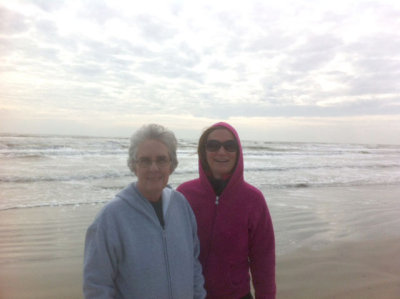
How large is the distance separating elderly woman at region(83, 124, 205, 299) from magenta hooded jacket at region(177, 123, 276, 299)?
0.25 m

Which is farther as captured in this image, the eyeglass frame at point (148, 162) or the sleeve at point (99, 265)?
the eyeglass frame at point (148, 162)

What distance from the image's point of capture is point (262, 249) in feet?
7.89

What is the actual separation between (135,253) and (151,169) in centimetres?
52

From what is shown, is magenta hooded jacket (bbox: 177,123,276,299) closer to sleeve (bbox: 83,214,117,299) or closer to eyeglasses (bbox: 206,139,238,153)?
eyeglasses (bbox: 206,139,238,153)

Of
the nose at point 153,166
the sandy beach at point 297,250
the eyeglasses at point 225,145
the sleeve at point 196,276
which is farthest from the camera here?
the sandy beach at point 297,250

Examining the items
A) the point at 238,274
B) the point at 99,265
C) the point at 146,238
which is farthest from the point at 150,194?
the point at 238,274

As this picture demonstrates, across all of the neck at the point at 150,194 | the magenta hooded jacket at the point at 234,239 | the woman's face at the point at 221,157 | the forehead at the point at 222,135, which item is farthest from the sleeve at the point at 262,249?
the neck at the point at 150,194

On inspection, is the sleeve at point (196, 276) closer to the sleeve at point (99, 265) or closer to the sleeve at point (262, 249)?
the sleeve at point (262, 249)

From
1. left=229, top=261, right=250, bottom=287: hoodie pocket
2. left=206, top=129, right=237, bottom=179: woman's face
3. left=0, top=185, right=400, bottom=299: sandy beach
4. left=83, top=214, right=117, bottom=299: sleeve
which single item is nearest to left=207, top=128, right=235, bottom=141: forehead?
left=206, top=129, right=237, bottom=179: woman's face

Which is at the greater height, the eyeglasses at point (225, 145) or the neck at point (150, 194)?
the eyeglasses at point (225, 145)

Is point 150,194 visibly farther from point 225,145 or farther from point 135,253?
point 225,145

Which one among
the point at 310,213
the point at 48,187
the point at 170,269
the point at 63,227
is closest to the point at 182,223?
the point at 170,269

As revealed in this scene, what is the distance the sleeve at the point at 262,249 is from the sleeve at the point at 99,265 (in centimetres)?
117

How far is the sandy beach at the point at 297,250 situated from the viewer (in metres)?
4.09
